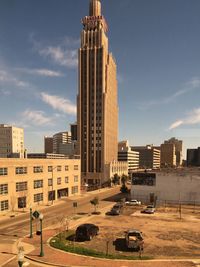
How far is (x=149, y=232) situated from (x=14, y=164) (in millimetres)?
34036

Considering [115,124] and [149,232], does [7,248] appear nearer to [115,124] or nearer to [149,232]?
[149,232]

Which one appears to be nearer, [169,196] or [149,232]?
[149,232]

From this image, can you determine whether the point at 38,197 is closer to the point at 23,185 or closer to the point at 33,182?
the point at 33,182

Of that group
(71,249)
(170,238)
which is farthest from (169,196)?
(71,249)

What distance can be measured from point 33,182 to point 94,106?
85.3 metres

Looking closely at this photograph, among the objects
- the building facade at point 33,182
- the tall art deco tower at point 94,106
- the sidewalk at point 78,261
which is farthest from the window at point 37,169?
the tall art deco tower at point 94,106

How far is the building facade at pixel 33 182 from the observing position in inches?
2299

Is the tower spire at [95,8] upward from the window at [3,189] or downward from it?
upward

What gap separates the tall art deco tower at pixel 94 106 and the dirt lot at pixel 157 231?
278 feet

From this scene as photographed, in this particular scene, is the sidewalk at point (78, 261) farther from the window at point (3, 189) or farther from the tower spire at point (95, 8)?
the tower spire at point (95, 8)

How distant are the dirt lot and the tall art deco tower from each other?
84777 mm

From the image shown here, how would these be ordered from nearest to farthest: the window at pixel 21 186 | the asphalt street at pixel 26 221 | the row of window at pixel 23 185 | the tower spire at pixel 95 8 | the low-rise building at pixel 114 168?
1. the asphalt street at pixel 26 221
2. the row of window at pixel 23 185
3. the window at pixel 21 186
4. the low-rise building at pixel 114 168
5. the tower spire at pixel 95 8

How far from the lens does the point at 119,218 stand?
52000 millimetres

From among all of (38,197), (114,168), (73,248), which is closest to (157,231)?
(73,248)
